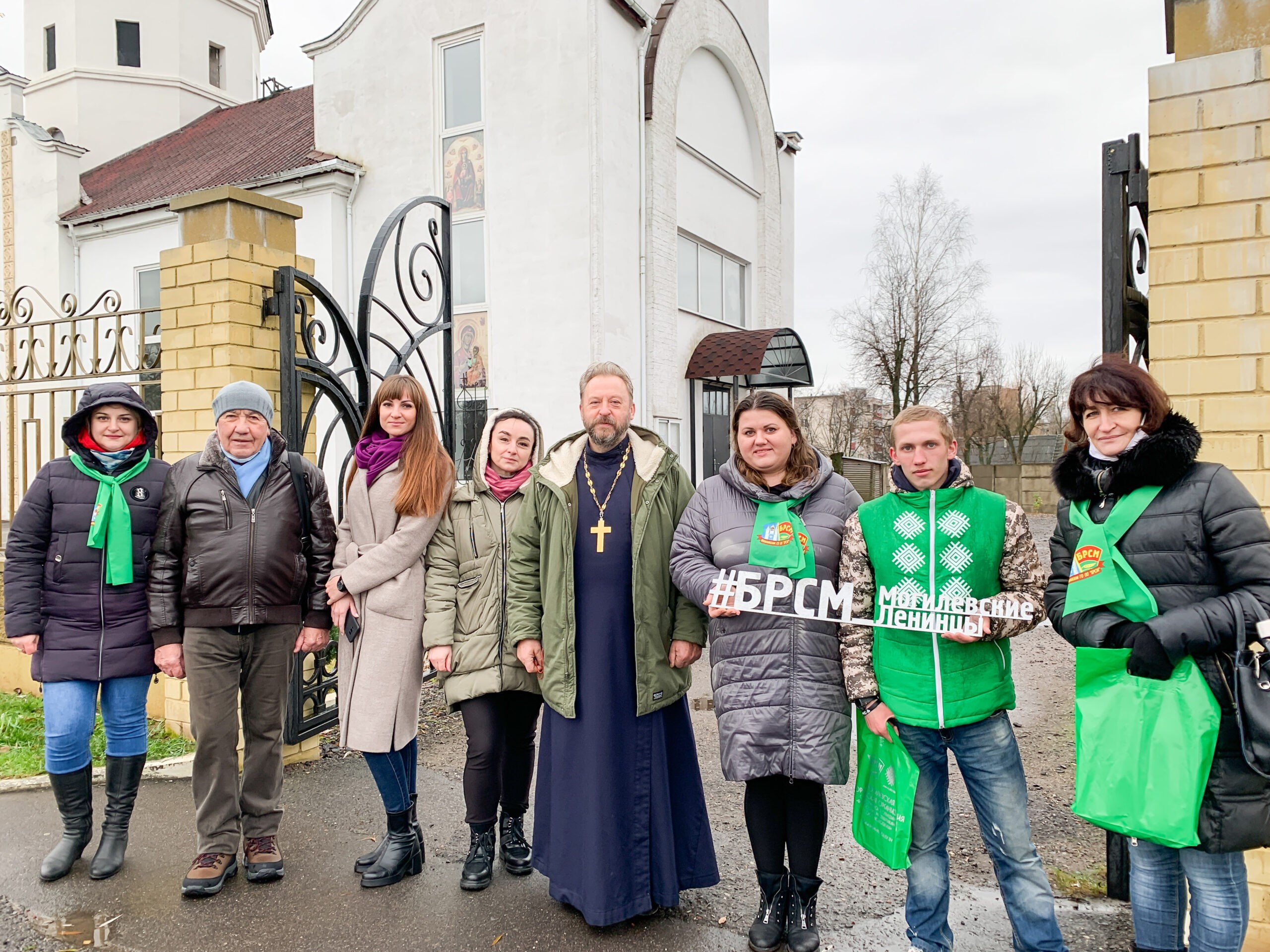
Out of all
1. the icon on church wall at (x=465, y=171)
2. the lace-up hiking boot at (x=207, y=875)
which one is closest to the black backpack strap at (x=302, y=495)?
the lace-up hiking boot at (x=207, y=875)

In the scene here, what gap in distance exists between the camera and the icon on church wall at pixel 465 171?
1385 cm

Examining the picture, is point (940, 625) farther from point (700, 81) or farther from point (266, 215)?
point (700, 81)

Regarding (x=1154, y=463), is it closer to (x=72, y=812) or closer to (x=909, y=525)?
(x=909, y=525)

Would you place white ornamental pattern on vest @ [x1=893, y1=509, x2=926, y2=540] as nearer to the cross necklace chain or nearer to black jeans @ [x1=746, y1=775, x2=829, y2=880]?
black jeans @ [x1=746, y1=775, x2=829, y2=880]

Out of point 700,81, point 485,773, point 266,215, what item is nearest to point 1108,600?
point 485,773

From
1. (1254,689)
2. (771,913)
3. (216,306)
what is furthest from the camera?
(216,306)

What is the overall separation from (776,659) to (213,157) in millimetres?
18838

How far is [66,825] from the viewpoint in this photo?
3.99 metres

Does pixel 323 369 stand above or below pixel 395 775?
above

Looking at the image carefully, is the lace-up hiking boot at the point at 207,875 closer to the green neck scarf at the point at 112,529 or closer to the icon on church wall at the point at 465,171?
the green neck scarf at the point at 112,529

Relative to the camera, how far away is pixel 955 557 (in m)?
2.89

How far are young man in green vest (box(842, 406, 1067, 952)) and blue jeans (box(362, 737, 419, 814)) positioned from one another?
205 centimetres

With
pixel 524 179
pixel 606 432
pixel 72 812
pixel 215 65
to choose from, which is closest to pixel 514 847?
pixel 606 432

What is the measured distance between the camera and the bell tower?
19.9m
